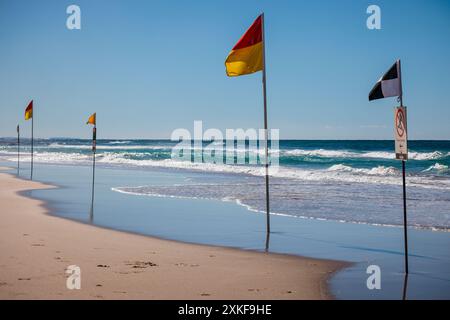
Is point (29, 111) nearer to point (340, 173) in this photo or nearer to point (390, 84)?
point (340, 173)

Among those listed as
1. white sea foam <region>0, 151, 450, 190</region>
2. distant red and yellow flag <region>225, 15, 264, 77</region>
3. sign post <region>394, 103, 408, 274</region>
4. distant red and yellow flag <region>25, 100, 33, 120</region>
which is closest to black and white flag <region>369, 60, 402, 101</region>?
sign post <region>394, 103, 408, 274</region>

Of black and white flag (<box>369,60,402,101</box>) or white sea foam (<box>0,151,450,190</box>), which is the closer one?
black and white flag (<box>369,60,402,101</box>)

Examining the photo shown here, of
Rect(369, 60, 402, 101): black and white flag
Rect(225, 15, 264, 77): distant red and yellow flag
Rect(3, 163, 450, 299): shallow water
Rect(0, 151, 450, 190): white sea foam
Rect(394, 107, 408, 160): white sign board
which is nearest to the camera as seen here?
Rect(3, 163, 450, 299): shallow water

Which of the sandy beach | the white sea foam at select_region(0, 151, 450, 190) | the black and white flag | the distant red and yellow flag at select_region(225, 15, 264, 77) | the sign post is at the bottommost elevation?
the sandy beach

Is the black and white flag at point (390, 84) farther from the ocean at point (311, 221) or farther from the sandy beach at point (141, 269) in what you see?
A: the sandy beach at point (141, 269)

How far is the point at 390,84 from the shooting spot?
7.62 metres

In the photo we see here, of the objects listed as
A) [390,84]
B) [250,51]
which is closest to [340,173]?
[250,51]

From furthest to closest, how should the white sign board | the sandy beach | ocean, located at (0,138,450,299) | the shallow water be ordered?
ocean, located at (0,138,450,299) < the white sign board < the shallow water < the sandy beach

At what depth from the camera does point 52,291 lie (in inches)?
250

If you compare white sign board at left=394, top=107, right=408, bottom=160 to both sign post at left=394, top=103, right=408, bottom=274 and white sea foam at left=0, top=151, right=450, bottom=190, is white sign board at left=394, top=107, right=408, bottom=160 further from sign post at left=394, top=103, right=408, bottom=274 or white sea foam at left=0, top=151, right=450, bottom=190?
white sea foam at left=0, top=151, right=450, bottom=190

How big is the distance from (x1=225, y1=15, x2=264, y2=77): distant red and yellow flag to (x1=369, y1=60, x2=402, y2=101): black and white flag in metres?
3.31

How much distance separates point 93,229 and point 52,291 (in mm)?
4939

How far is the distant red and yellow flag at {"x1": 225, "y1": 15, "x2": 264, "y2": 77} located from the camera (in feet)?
34.5
